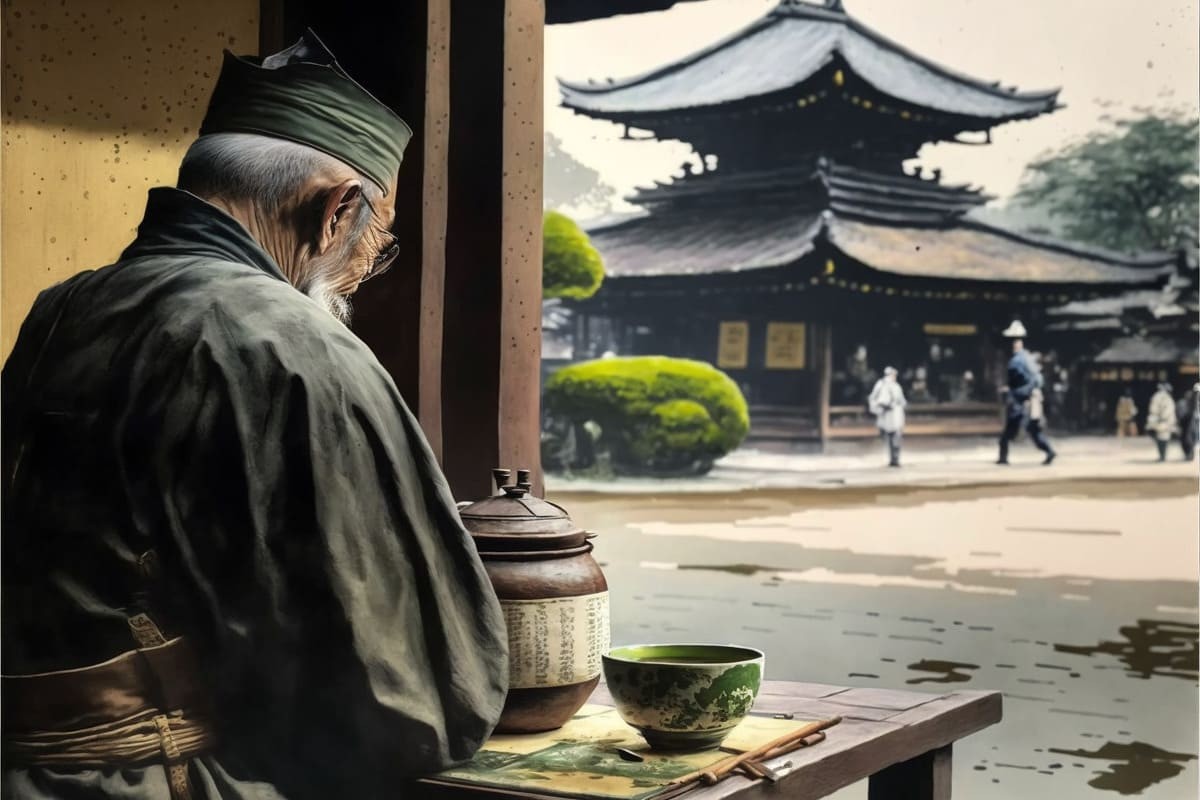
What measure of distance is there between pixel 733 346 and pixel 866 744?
20.1 meters

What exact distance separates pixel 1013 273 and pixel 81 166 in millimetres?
21157

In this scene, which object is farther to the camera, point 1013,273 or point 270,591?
point 1013,273

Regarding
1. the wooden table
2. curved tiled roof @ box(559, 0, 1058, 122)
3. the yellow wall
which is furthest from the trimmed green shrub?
the wooden table

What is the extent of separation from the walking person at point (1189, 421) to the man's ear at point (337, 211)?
22875mm

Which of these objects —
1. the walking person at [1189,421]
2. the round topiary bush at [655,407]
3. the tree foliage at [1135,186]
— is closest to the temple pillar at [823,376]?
the round topiary bush at [655,407]

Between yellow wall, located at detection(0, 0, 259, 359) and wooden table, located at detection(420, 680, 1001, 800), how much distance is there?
101cm

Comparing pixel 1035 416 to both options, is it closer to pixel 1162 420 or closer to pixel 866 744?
pixel 1162 420

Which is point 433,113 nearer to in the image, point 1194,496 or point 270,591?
point 270,591

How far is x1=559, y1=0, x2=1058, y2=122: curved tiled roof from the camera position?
23000mm

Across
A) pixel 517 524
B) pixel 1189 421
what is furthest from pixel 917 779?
pixel 1189 421

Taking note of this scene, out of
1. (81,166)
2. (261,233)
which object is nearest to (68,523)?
(261,233)

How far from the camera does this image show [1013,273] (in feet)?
72.9

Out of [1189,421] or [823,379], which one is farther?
[1189,421]

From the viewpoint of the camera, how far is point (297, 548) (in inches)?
61.4
